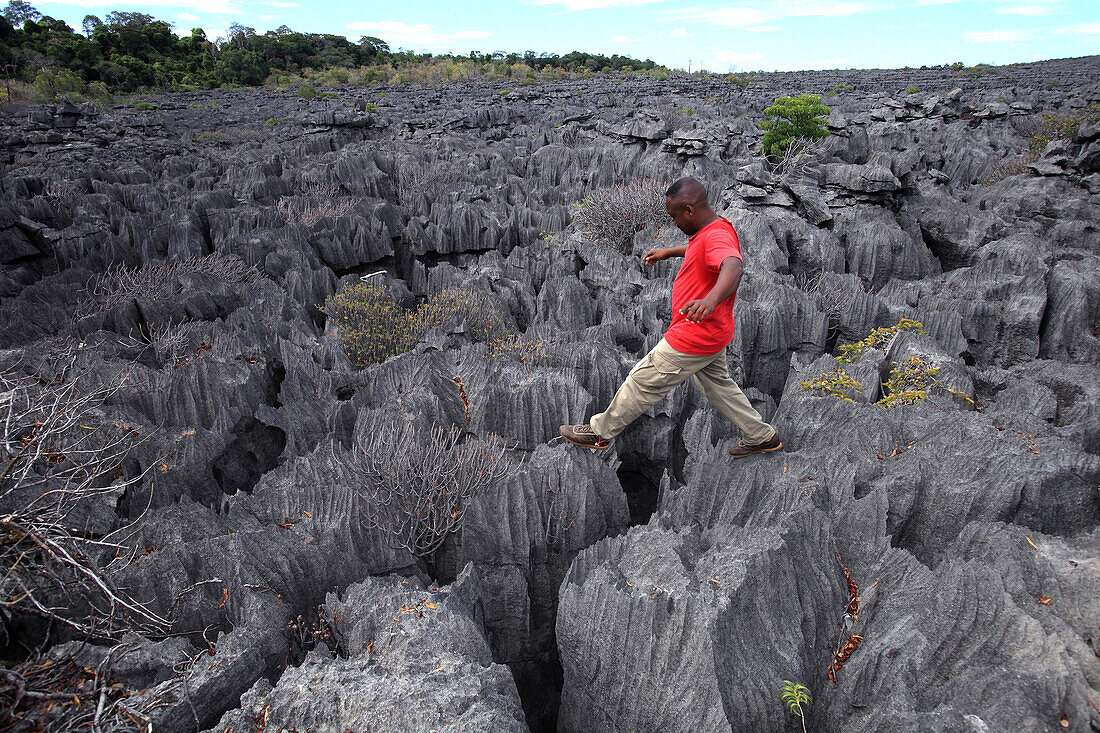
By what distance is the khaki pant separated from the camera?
17.4 ft

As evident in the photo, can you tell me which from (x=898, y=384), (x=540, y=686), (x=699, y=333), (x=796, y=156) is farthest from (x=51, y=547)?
(x=796, y=156)

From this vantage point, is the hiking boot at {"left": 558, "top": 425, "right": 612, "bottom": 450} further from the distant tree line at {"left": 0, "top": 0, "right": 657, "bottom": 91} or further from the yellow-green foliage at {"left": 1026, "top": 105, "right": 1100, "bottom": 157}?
the distant tree line at {"left": 0, "top": 0, "right": 657, "bottom": 91}

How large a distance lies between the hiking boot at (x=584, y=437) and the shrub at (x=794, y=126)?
586 inches

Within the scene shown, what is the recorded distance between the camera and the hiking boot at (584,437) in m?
6.08

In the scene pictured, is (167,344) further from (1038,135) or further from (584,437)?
(1038,135)

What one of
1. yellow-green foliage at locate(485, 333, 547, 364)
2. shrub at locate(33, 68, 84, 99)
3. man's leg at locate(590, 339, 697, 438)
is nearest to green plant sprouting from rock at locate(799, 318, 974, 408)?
man's leg at locate(590, 339, 697, 438)

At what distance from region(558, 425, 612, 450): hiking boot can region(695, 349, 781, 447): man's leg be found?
4.27 ft

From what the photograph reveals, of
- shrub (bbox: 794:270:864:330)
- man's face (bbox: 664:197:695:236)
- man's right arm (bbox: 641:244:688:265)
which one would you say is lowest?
shrub (bbox: 794:270:864:330)

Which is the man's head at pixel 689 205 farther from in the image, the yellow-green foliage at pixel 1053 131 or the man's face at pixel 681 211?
the yellow-green foliage at pixel 1053 131

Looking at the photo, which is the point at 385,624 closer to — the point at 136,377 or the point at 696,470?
the point at 696,470

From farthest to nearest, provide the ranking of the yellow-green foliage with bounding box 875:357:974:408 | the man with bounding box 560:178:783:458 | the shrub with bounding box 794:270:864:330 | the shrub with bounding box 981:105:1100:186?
the shrub with bounding box 981:105:1100:186 → the shrub with bounding box 794:270:864:330 → the yellow-green foliage with bounding box 875:357:974:408 → the man with bounding box 560:178:783:458

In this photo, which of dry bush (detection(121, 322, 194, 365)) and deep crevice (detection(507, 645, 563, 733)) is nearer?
deep crevice (detection(507, 645, 563, 733))

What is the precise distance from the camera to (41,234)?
13.2 metres

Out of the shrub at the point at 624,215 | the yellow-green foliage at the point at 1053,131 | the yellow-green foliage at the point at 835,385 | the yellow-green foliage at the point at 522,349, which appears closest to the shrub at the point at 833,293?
the yellow-green foliage at the point at 835,385
